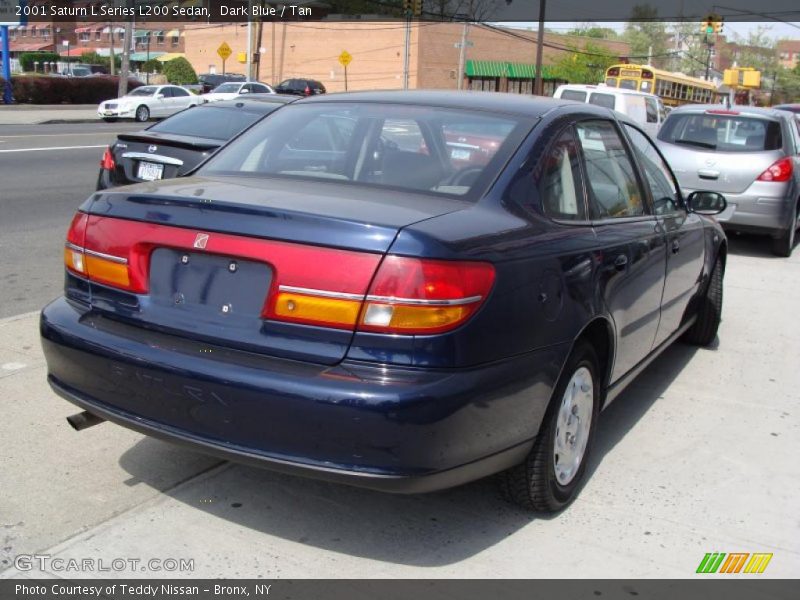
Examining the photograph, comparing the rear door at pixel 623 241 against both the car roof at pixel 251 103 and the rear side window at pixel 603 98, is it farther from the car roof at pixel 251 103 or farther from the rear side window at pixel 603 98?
the rear side window at pixel 603 98

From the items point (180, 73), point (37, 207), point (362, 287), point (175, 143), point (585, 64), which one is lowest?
point (37, 207)

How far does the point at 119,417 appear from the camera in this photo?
11.0 ft

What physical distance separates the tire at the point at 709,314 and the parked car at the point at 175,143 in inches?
154

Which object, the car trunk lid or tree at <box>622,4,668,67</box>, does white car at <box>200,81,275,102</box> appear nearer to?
the car trunk lid

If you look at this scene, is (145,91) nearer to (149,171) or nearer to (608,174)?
(149,171)

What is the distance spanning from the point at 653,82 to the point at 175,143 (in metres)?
32.6

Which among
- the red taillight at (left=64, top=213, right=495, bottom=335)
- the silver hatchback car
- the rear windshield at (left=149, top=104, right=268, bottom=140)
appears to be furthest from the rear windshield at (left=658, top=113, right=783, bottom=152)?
the red taillight at (left=64, top=213, right=495, bottom=335)

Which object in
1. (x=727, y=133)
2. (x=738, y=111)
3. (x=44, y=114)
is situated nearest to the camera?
(x=727, y=133)

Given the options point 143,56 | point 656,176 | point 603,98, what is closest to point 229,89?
point 603,98

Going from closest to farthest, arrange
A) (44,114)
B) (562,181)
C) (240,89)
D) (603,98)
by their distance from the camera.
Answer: (562,181)
(603,98)
(44,114)
(240,89)

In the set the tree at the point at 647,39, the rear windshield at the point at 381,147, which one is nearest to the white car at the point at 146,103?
the rear windshield at the point at 381,147

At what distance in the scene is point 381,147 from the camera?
398 cm

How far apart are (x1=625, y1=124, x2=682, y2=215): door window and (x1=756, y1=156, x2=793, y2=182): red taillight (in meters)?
5.22

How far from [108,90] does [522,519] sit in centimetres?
4740
